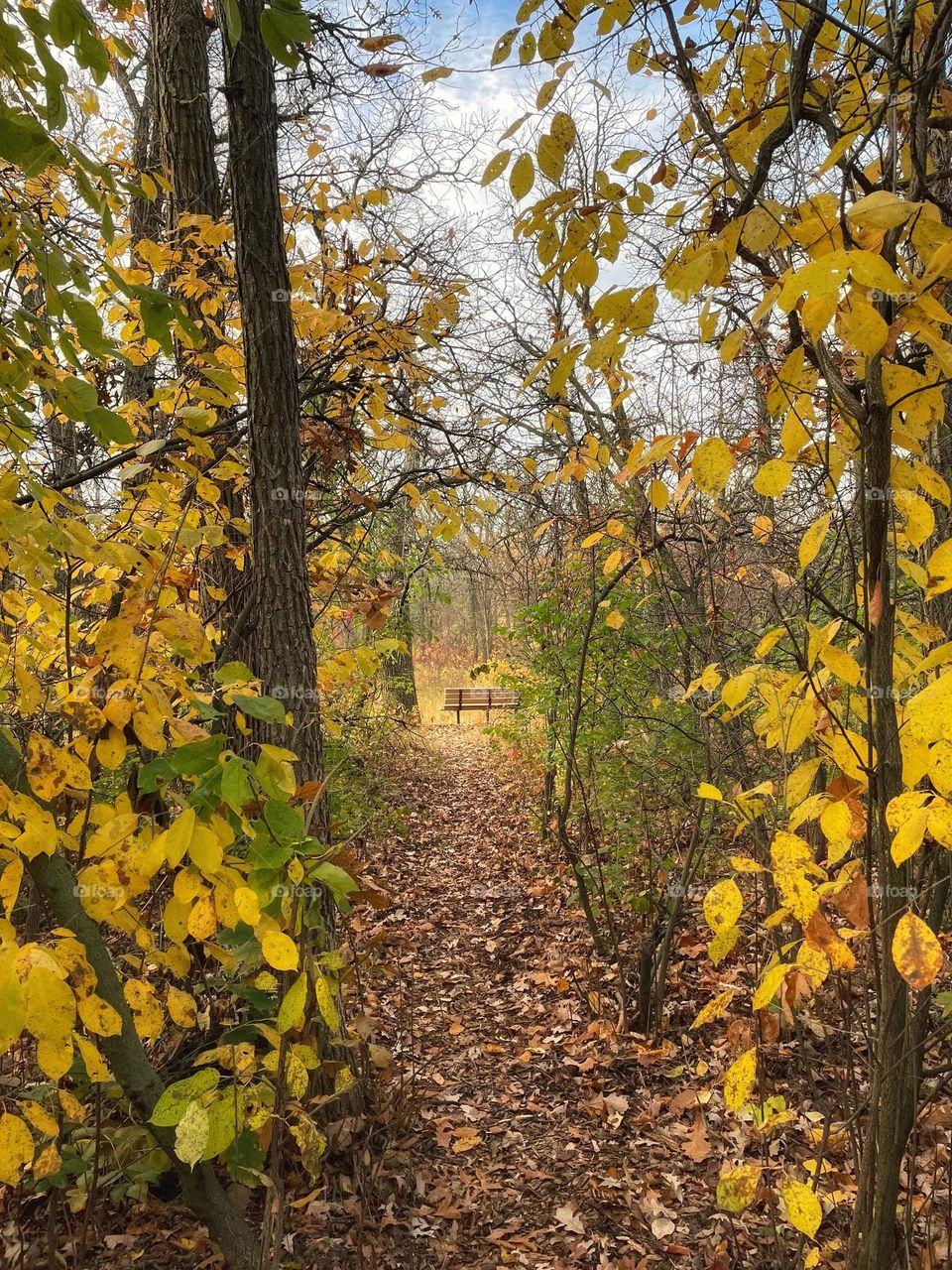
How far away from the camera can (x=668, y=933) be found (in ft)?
12.0

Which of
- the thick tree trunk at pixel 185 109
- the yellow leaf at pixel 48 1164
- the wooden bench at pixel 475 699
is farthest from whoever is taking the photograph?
the wooden bench at pixel 475 699

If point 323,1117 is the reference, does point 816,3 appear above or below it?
above

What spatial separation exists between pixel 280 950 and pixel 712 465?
1138mm

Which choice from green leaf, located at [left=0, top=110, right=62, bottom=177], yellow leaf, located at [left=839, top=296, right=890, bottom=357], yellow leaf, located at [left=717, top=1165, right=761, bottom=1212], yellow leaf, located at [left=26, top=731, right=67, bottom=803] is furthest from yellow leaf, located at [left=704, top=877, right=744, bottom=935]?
green leaf, located at [left=0, top=110, right=62, bottom=177]

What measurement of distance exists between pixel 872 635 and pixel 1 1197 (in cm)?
315

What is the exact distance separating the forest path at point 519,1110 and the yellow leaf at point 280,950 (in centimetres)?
99

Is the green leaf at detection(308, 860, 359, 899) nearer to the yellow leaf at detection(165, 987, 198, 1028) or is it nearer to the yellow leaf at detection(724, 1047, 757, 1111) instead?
the yellow leaf at detection(165, 987, 198, 1028)

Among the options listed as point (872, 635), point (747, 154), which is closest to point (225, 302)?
point (747, 154)

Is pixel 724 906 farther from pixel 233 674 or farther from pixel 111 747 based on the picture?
pixel 111 747

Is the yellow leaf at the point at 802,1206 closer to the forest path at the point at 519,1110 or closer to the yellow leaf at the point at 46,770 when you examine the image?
the forest path at the point at 519,1110

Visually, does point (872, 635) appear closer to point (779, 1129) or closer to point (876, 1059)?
point (876, 1059)

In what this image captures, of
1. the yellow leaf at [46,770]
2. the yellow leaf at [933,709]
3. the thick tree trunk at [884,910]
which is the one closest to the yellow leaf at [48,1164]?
the yellow leaf at [46,770]

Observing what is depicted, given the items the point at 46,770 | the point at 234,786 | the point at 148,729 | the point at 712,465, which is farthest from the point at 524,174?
the point at 46,770

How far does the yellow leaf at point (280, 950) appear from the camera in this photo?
133 cm
